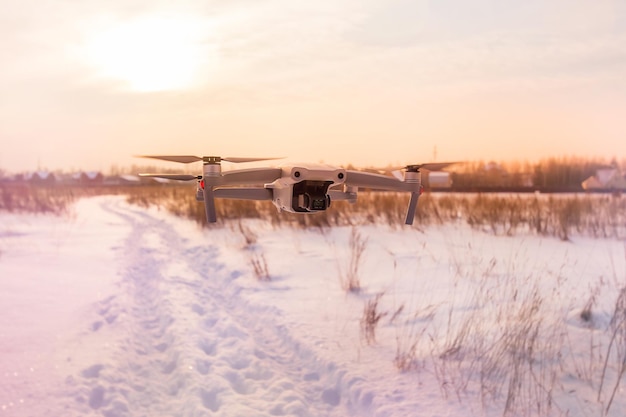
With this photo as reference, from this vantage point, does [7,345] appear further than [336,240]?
No

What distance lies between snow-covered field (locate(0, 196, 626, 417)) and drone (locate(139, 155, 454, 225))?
493cm

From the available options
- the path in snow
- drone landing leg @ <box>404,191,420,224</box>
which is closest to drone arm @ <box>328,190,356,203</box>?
drone landing leg @ <box>404,191,420,224</box>

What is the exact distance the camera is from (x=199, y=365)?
275 inches

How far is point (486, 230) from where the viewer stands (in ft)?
45.1

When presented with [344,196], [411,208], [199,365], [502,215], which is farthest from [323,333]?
[502,215]

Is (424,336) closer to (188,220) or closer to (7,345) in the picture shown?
(7,345)

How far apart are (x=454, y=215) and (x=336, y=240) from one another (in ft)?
12.0

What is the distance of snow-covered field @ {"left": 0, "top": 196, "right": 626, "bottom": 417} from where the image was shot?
597 centimetres

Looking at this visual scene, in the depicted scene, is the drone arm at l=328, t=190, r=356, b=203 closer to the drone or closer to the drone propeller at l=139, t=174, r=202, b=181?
the drone

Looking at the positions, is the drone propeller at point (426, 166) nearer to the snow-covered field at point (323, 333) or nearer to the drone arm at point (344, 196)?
the drone arm at point (344, 196)

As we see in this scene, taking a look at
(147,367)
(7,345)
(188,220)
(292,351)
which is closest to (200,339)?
(147,367)

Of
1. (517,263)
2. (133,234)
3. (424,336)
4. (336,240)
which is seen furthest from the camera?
(133,234)

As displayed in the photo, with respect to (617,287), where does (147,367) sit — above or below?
below

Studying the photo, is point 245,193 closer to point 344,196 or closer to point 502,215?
point 344,196
